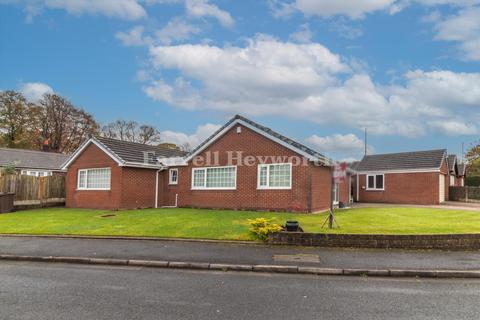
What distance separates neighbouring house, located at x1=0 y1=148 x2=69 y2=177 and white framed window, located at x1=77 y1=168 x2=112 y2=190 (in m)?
12.1

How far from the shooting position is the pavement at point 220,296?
553 cm

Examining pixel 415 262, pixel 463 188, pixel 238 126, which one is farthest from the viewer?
pixel 463 188

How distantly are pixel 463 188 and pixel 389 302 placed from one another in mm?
29727

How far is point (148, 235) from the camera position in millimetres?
12594

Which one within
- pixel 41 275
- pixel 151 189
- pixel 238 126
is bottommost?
pixel 41 275

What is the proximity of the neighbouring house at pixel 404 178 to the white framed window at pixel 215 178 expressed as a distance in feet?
54.2

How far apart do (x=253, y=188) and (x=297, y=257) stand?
978 centimetres

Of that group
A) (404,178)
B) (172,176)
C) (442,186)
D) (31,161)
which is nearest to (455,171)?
(442,186)

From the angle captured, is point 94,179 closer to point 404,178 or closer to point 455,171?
point 404,178

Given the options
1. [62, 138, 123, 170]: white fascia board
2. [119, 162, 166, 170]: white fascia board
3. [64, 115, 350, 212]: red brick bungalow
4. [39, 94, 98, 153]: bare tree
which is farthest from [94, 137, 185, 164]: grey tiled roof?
[39, 94, 98, 153]: bare tree

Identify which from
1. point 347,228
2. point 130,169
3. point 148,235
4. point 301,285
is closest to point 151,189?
point 130,169

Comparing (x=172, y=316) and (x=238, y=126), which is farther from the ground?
(x=238, y=126)

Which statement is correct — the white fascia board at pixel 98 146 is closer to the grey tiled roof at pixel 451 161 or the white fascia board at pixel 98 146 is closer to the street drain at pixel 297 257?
the street drain at pixel 297 257

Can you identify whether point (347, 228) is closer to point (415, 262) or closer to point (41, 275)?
point (415, 262)
